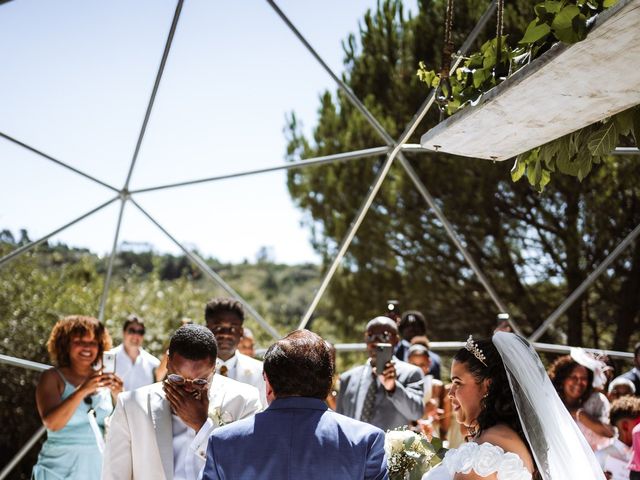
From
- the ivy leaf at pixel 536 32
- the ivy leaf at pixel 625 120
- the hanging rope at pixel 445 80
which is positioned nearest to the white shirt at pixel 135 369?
the hanging rope at pixel 445 80

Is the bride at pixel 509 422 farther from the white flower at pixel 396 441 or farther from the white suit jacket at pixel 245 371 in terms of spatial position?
the white suit jacket at pixel 245 371

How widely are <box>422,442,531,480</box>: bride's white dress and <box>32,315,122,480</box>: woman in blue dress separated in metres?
3.30

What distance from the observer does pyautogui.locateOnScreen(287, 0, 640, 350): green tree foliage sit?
1619 centimetres

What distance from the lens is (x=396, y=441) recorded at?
403 cm

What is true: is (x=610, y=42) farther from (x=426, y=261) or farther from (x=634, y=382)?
(x=426, y=261)

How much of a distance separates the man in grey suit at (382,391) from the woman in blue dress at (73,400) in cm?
198

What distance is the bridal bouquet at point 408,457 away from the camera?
156 inches

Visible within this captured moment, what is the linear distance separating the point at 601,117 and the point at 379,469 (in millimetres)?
1832

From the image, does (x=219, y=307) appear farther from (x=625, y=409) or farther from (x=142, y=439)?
(x=625, y=409)

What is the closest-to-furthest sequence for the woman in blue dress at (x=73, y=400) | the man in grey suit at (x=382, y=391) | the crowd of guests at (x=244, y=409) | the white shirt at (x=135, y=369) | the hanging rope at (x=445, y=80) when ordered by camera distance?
the crowd of guests at (x=244, y=409), the hanging rope at (x=445, y=80), the woman in blue dress at (x=73, y=400), the man in grey suit at (x=382, y=391), the white shirt at (x=135, y=369)

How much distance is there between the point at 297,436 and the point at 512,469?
0.89 m

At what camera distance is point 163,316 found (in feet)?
62.2

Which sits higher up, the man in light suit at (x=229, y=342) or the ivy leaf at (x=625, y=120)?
the ivy leaf at (x=625, y=120)

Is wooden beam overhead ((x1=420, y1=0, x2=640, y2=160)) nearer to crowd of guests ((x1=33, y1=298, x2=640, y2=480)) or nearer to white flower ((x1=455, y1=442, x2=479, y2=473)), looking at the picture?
crowd of guests ((x1=33, y1=298, x2=640, y2=480))
